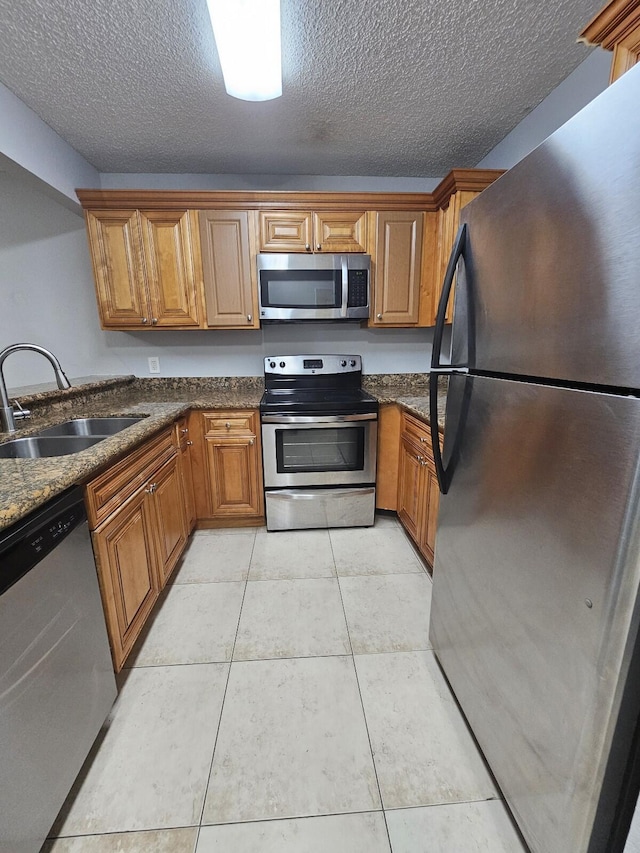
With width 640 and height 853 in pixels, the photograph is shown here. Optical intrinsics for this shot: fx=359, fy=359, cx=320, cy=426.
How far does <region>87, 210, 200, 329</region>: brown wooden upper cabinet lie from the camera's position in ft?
7.60

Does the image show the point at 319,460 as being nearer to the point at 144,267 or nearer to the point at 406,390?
the point at 406,390

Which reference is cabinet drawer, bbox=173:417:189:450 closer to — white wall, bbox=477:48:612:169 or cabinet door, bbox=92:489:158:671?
cabinet door, bbox=92:489:158:671

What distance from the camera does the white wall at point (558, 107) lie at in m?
1.54

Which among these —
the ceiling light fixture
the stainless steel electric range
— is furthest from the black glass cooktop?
the ceiling light fixture

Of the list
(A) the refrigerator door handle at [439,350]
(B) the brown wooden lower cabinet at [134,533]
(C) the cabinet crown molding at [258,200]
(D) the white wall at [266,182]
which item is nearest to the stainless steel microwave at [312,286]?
(C) the cabinet crown molding at [258,200]

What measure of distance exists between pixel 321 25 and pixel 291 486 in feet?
7.32

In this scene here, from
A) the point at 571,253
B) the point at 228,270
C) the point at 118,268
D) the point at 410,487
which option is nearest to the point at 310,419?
the point at 410,487

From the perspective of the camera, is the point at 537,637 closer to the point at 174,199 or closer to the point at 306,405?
the point at 306,405

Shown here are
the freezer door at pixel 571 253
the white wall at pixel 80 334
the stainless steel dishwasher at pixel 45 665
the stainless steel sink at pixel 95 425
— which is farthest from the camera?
the white wall at pixel 80 334

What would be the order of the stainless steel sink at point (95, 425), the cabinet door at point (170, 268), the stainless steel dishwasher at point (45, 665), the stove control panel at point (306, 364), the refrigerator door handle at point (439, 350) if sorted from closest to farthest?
the stainless steel dishwasher at point (45, 665)
the refrigerator door handle at point (439, 350)
the stainless steel sink at point (95, 425)
the cabinet door at point (170, 268)
the stove control panel at point (306, 364)

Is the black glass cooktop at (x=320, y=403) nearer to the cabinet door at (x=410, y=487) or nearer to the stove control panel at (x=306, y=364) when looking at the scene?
the stove control panel at (x=306, y=364)

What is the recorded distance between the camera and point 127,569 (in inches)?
55.4

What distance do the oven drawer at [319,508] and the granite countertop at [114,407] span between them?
0.66 m

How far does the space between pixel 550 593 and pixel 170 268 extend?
8.61 ft
